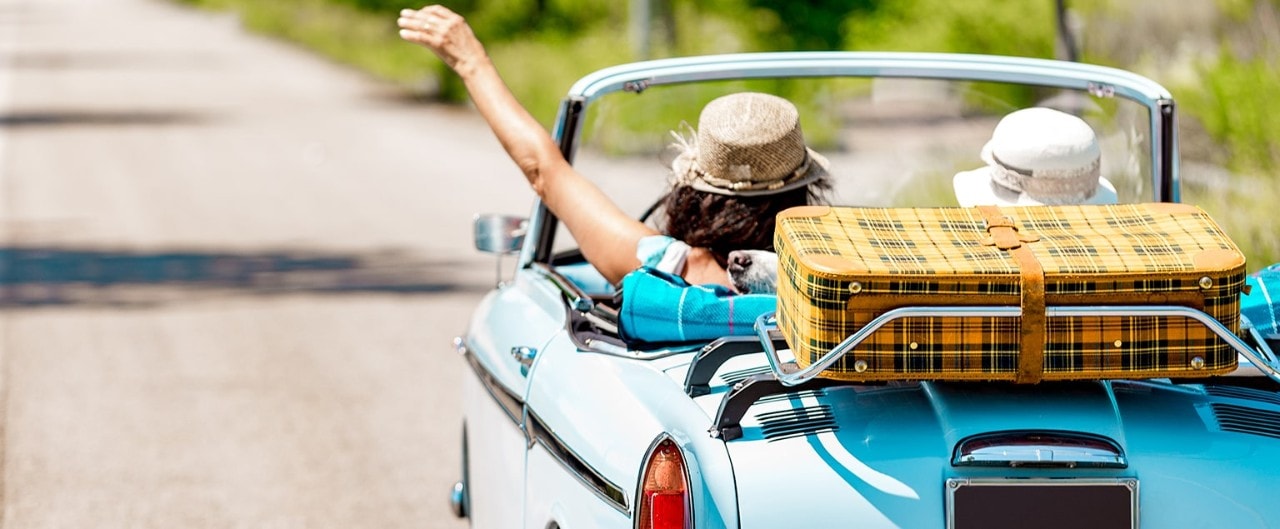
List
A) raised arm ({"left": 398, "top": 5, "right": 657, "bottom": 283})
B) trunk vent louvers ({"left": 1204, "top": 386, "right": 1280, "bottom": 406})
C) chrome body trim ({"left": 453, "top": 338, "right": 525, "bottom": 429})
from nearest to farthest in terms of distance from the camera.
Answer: trunk vent louvers ({"left": 1204, "top": 386, "right": 1280, "bottom": 406}) → chrome body trim ({"left": 453, "top": 338, "right": 525, "bottom": 429}) → raised arm ({"left": 398, "top": 5, "right": 657, "bottom": 283})

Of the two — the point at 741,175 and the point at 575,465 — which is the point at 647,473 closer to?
the point at 575,465

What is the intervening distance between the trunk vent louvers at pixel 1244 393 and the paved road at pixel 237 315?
10.7 ft

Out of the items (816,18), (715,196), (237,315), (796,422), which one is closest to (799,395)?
(796,422)

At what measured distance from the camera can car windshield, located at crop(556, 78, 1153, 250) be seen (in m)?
4.31

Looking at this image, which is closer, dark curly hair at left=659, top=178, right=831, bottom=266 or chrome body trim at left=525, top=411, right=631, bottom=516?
chrome body trim at left=525, top=411, right=631, bottom=516

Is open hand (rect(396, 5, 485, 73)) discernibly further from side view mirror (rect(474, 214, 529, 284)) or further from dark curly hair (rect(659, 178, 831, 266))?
dark curly hair (rect(659, 178, 831, 266))

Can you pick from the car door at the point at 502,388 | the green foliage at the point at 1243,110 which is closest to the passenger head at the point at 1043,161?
the car door at the point at 502,388

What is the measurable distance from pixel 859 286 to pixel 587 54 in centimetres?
2183

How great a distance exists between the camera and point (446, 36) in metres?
4.34

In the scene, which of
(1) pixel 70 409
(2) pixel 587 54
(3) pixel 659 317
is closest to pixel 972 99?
(3) pixel 659 317

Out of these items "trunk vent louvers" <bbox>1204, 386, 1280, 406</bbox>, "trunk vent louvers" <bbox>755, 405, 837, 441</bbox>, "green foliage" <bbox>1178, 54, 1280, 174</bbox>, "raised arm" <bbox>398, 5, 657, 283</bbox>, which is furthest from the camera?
"green foliage" <bbox>1178, 54, 1280, 174</bbox>

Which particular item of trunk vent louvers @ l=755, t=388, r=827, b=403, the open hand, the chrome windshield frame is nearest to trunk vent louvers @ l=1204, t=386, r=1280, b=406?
trunk vent louvers @ l=755, t=388, r=827, b=403

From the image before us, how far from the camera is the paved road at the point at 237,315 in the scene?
6203 mm

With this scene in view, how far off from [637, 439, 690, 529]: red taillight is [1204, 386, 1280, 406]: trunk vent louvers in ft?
2.83
